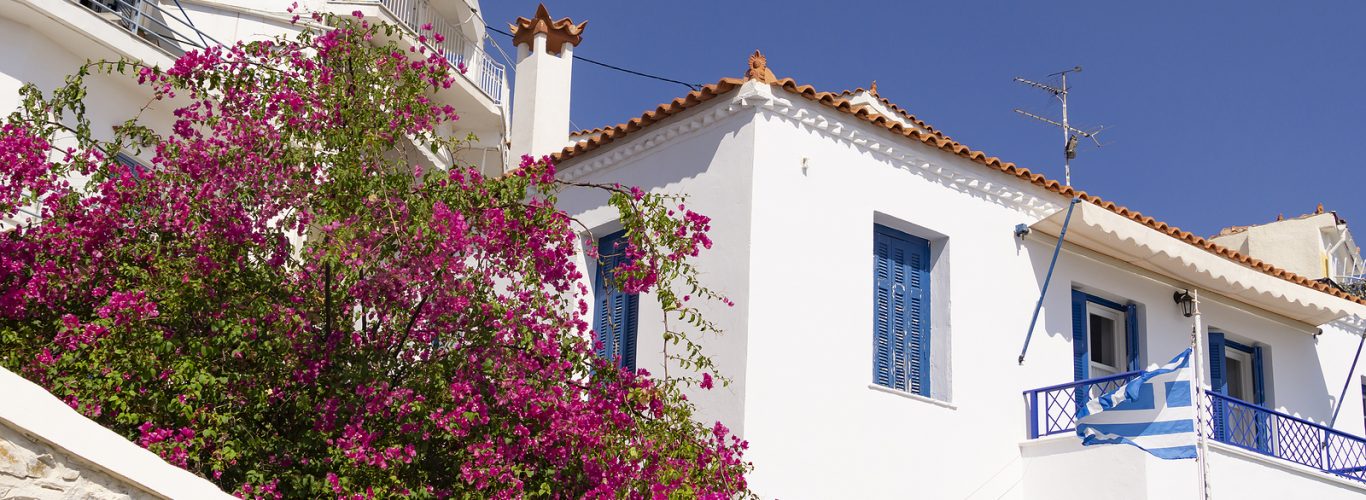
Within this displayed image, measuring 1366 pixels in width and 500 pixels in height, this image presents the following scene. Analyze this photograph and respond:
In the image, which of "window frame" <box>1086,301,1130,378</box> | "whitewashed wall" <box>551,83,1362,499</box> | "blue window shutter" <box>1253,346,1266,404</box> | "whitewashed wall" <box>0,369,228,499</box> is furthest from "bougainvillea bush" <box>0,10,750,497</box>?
"blue window shutter" <box>1253,346,1266,404</box>

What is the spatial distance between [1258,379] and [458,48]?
15.1 m

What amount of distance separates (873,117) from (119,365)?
718 cm

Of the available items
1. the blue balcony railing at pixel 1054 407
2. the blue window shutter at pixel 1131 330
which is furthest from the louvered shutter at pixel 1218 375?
the blue balcony railing at pixel 1054 407

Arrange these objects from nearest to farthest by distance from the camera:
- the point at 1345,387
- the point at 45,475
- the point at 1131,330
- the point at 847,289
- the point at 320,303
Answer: the point at 45,475 < the point at 320,303 < the point at 847,289 < the point at 1131,330 < the point at 1345,387

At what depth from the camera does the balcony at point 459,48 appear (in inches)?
882

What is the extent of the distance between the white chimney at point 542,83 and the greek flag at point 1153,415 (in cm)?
742

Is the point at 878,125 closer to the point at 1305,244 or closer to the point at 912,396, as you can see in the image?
the point at 912,396

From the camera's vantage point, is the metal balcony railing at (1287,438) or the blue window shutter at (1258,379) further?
the blue window shutter at (1258,379)

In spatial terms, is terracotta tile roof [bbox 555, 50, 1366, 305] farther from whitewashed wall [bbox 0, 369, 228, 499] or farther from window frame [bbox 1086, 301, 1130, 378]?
whitewashed wall [bbox 0, 369, 228, 499]

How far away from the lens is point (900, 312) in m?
12.4

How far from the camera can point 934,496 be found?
39.0 feet

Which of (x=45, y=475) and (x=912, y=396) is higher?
(x=912, y=396)

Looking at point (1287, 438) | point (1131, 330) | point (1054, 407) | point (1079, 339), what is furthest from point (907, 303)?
point (1287, 438)

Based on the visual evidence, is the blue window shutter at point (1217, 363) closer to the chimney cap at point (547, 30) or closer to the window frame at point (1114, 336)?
the window frame at point (1114, 336)
